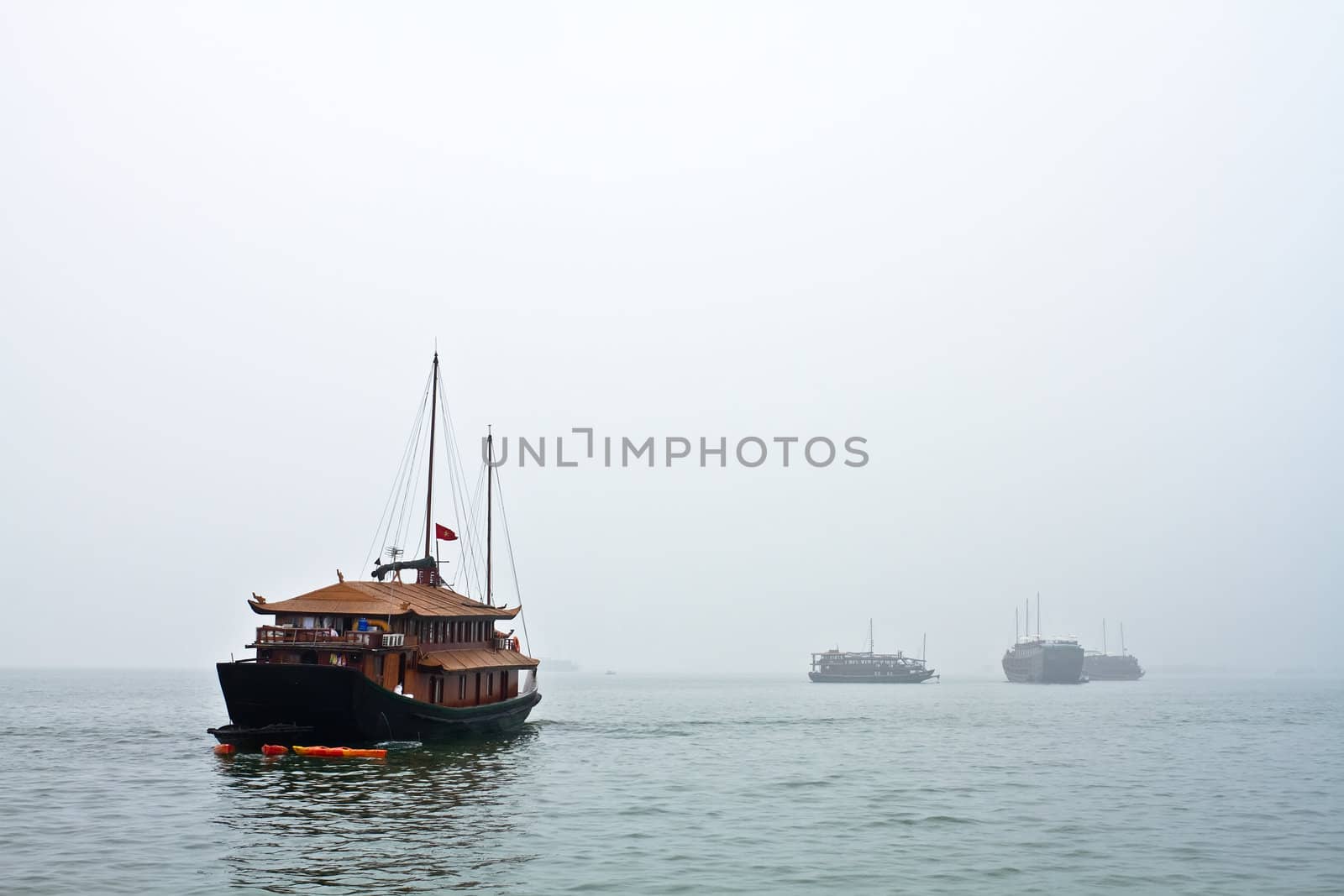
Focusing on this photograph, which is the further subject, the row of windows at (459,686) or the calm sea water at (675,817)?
the row of windows at (459,686)

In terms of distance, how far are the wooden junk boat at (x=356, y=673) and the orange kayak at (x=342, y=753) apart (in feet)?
3.22

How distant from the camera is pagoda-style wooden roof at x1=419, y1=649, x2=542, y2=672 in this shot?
5234 centimetres

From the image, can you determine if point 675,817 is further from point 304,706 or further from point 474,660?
point 474,660

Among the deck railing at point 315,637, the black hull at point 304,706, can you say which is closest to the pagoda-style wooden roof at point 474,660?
the black hull at point 304,706

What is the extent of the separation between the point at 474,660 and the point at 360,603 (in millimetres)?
9134

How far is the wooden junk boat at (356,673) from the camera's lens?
45.9 meters

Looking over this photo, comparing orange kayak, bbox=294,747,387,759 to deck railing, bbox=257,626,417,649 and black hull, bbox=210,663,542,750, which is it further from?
deck railing, bbox=257,626,417,649

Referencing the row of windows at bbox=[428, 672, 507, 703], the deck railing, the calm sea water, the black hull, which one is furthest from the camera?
the row of windows at bbox=[428, 672, 507, 703]

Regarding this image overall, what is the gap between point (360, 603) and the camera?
50.0 metres

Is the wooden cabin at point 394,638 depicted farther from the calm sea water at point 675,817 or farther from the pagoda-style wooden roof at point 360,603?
the calm sea water at point 675,817

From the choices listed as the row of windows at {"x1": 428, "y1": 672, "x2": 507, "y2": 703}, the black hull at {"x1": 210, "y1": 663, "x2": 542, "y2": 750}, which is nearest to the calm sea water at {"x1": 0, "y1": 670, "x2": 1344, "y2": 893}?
the black hull at {"x1": 210, "y1": 663, "x2": 542, "y2": 750}

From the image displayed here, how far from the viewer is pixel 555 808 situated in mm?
35750

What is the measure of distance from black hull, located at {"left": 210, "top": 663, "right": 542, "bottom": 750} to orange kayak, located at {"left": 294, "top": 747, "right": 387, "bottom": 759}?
0.97m

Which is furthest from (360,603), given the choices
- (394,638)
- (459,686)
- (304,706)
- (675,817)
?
(675,817)
